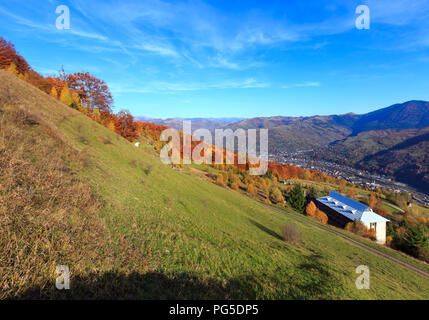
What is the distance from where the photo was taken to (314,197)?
275 feet

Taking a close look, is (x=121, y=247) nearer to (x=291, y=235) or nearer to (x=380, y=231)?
(x=291, y=235)

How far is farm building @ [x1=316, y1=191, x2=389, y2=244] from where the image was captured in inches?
2053

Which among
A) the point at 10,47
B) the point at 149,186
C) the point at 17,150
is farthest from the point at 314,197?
the point at 10,47

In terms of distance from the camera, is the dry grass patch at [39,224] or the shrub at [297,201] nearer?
the dry grass patch at [39,224]

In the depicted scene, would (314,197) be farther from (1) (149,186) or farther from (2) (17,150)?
(2) (17,150)

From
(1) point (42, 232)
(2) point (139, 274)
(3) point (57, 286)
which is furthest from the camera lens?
(2) point (139, 274)

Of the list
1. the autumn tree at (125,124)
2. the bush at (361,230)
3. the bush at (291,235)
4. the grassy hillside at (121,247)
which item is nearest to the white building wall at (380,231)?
the bush at (361,230)

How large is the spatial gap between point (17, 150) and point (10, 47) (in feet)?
168

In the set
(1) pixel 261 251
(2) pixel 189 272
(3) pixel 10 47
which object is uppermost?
(3) pixel 10 47

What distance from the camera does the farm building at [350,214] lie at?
52.2 metres

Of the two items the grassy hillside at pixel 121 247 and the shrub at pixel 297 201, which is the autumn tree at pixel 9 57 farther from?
the shrub at pixel 297 201

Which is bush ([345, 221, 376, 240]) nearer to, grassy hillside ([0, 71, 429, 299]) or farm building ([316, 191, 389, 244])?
farm building ([316, 191, 389, 244])

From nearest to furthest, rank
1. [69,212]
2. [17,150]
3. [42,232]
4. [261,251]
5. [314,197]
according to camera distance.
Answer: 1. [42,232]
2. [69,212]
3. [17,150]
4. [261,251]
5. [314,197]

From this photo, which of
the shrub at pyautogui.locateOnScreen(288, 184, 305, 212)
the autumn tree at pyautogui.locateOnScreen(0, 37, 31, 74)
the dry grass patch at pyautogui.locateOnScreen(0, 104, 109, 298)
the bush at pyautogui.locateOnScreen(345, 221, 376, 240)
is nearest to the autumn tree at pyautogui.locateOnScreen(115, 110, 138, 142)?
the autumn tree at pyautogui.locateOnScreen(0, 37, 31, 74)
